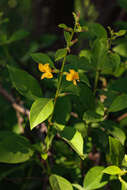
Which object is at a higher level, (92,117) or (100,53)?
(100,53)

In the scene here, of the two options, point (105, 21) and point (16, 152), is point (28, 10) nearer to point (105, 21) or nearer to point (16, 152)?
point (105, 21)

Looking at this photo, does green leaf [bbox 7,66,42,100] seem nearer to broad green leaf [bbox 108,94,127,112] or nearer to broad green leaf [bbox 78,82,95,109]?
broad green leaf [bbox 78,82,95,109]

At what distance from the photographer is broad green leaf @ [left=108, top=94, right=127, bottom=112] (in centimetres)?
76

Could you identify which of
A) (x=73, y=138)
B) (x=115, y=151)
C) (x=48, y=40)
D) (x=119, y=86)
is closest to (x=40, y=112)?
(x=73, y=138)

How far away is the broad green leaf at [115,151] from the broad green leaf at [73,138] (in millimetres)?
85

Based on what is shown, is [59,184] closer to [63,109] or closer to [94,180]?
[94,180]

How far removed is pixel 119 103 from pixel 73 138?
21 centimetres

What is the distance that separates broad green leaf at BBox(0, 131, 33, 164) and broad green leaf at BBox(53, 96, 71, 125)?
14 cm

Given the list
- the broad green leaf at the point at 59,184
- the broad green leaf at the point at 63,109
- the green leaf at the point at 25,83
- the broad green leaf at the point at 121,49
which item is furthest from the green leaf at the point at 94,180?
the broad green leaf at the point at 121,49

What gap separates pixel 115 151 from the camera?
0.67 meters

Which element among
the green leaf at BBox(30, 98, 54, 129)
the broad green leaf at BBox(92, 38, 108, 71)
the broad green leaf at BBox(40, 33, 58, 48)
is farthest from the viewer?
the broad green leaf at BBox(40, 33, 58, 48)

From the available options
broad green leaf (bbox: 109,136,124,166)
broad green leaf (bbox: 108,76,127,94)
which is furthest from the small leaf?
broad green leaf (bbox: 109,136,124,166)

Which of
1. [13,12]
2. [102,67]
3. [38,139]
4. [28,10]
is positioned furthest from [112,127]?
[28,10]

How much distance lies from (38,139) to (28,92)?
304mm
